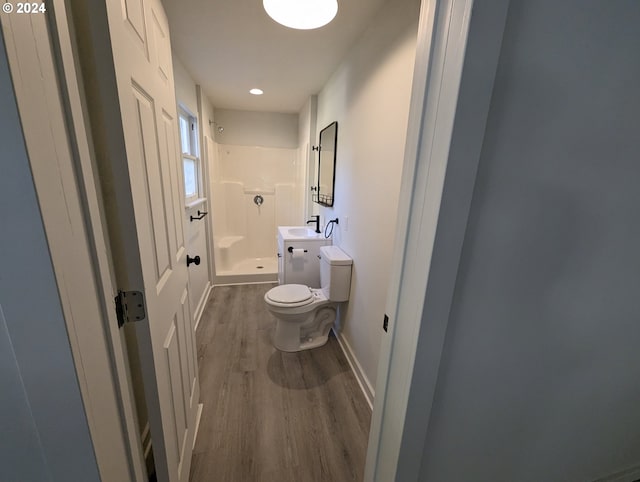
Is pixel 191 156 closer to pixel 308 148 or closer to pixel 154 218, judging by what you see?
pixel 308 148

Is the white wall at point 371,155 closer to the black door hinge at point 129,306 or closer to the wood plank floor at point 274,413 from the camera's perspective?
the wood plank floor at point 274,413

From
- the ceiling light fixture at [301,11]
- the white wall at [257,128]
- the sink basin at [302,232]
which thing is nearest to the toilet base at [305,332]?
the sink basin at [302,232]

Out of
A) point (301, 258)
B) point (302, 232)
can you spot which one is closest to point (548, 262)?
point (301, 258)

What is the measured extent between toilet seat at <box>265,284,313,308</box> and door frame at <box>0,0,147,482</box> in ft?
4.25

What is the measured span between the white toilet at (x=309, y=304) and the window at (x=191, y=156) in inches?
56.6

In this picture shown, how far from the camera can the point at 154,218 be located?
85cm

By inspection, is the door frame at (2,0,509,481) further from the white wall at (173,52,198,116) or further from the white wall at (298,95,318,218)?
the white wall at (298,95,318,218)

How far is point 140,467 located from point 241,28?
230cm

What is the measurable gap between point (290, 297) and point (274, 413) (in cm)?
77

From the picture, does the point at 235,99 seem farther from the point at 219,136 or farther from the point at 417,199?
the point at 417,199

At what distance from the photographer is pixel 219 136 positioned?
12.2 ft

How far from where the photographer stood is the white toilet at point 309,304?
1995 millimetres

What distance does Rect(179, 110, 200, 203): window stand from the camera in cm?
258

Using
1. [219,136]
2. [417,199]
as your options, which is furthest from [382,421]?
[219,136]
